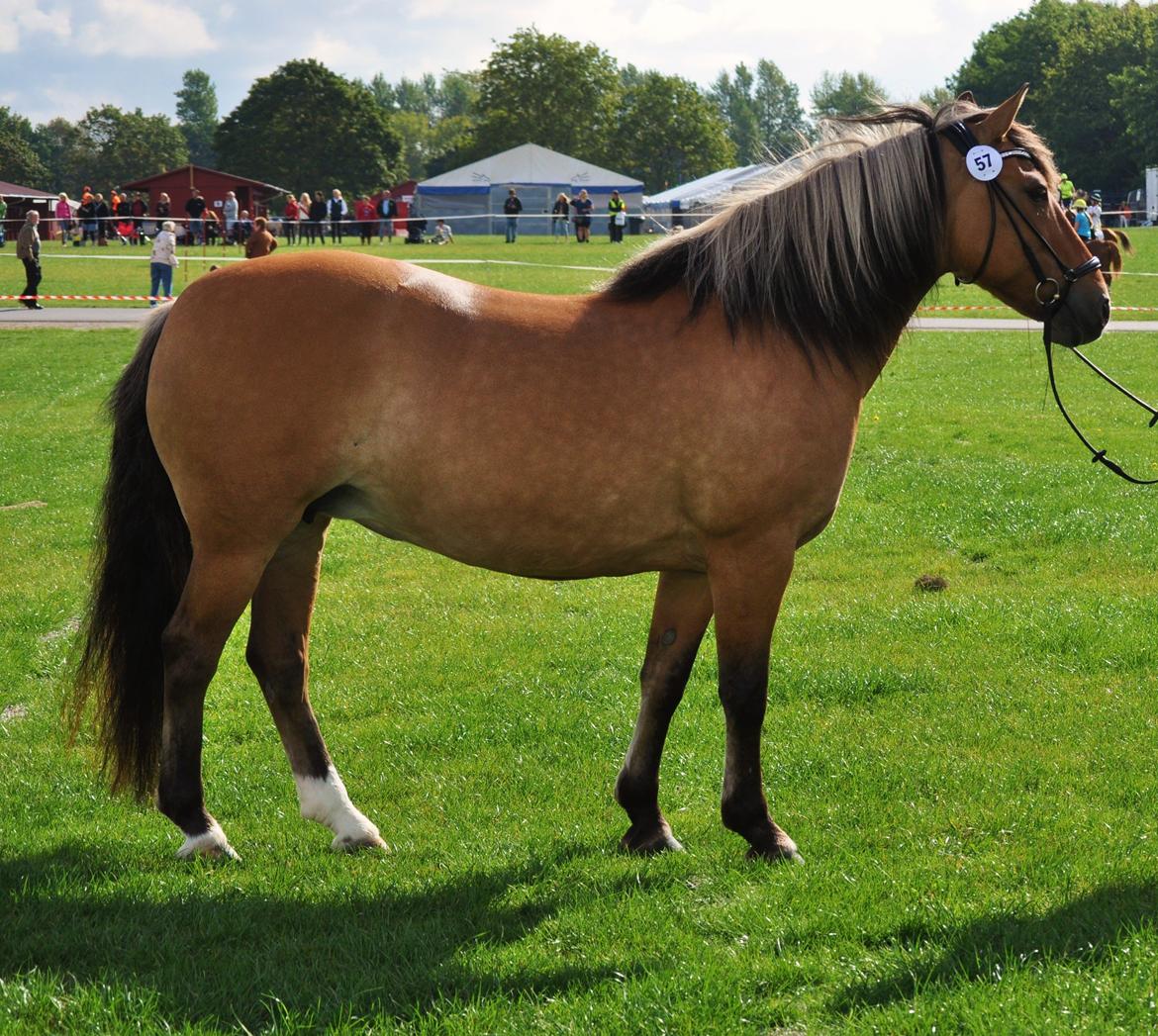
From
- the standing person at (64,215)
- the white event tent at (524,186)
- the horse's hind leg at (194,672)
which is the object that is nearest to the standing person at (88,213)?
the standing person at (64,215)

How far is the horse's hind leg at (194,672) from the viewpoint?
4.62m

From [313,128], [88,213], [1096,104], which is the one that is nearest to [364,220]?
[88,213]

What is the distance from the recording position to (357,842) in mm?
4922

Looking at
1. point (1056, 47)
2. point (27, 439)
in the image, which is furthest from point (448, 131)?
point (27, 439)

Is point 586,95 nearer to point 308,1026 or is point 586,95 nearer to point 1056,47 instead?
point 1056,47

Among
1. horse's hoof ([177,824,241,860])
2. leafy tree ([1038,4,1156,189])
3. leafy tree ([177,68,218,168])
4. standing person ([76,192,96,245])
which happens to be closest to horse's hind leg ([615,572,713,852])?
horse's hoof ([177,824,241,860])

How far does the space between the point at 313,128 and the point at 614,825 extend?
3644 inches

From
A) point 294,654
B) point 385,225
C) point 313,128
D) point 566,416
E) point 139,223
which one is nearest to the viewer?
point 566,416

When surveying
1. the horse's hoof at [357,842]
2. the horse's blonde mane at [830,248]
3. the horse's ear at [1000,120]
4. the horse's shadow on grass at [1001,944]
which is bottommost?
the horse's hoof at [357,842]

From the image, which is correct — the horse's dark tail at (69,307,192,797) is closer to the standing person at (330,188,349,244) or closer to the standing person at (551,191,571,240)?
the standing person at (551,191,571,240)

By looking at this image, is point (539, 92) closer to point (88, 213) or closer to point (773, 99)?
point (88, 213)

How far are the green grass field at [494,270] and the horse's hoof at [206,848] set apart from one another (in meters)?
18.8

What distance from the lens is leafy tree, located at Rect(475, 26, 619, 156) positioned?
313 feet

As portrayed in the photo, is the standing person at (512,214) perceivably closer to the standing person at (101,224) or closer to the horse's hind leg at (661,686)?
the standing person at (101,224)
